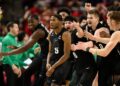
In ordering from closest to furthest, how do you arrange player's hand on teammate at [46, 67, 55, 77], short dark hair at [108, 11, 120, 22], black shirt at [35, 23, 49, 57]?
short dark hair at [108, 11, 120, 22]
player's hand on teammate at [46, 67, 55, 77]
black shirt at [35, 23, 49, 57]

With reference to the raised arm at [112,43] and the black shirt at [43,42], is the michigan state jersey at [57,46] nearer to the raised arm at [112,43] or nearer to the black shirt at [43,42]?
the black shirt at [43,42]

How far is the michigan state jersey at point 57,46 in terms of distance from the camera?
11305mm

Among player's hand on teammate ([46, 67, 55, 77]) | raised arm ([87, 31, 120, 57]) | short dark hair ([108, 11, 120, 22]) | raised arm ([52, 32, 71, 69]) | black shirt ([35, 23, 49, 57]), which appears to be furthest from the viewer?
black shirt ([35, 23, 49, 57])

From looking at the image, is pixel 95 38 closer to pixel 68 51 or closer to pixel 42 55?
pixel 68 51

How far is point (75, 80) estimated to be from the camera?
11055 millimetres

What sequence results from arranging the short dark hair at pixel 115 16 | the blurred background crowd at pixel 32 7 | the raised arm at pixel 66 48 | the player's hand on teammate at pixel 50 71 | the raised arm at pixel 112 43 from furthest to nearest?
the blurred background crowd at pixel 32 7, the player's hand on teammate at pixel 50 71, the raised arm at pixel 66 48, the short dark hair at pixel 115 16, the raised arm at pixel 112 43

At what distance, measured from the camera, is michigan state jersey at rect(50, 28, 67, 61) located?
11.3 meters

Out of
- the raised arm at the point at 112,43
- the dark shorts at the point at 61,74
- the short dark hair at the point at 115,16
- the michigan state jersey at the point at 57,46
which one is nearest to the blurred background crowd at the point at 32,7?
the michigan state jersey at the point at 57,46

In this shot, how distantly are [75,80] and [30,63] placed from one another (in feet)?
6.52

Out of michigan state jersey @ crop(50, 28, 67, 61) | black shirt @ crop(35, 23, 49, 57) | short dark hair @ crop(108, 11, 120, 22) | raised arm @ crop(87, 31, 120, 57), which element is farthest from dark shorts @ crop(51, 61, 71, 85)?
short dark hair @ crop(108, 11, 120, 22)

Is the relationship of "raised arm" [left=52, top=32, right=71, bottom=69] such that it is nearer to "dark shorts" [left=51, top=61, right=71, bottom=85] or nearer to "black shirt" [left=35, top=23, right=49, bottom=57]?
"dark shorts" [left=51, top=61, right=71, bottom=85]

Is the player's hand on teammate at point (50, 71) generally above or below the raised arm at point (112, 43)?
below

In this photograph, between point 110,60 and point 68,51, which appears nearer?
point 110,60

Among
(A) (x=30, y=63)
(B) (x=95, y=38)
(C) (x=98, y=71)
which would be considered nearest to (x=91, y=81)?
(C) (x=98, y=71)
